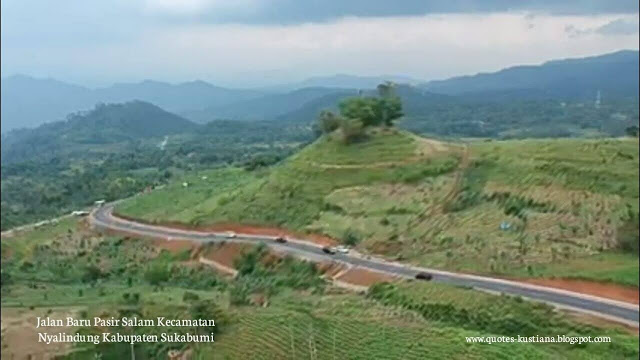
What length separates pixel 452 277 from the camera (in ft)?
126

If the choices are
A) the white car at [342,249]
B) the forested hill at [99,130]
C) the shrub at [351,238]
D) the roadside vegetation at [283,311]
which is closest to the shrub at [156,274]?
the roadside vegetation at [283,311]

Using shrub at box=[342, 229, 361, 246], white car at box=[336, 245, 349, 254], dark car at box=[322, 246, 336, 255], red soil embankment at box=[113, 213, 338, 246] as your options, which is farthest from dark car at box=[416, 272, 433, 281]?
red soil embankment at box=[113, 213, 338, 246]

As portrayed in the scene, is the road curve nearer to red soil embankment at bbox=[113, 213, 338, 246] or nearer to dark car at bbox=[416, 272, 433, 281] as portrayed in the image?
dark car at bbox=[416, 272, 433, 281]

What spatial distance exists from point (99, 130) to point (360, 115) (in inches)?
5071

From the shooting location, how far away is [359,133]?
57812 mm

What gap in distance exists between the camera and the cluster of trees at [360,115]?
2272 inches

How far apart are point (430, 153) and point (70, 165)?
88.7 meters

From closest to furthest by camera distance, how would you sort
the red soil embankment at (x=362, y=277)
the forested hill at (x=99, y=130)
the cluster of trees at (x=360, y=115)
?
the red soil embankment at (x=362, y=277) → the cluster of trees at (x=360, y=115) → the forested hill at (x=99, y=130)

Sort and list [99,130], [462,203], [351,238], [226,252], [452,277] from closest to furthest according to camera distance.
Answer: [452,277] < [351,238] < [462,203] < [226,252] < [99,130]

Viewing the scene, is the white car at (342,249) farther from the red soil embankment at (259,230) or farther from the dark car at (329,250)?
the red soil embankment at (259,230)

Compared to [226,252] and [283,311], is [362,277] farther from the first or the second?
[283,311]

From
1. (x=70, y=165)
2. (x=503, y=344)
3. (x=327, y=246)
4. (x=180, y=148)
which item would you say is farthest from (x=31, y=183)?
(x=503, y=344)

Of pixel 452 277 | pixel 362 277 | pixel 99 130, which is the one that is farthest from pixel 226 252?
pixel 99 130

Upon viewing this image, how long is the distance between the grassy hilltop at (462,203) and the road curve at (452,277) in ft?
4.28
